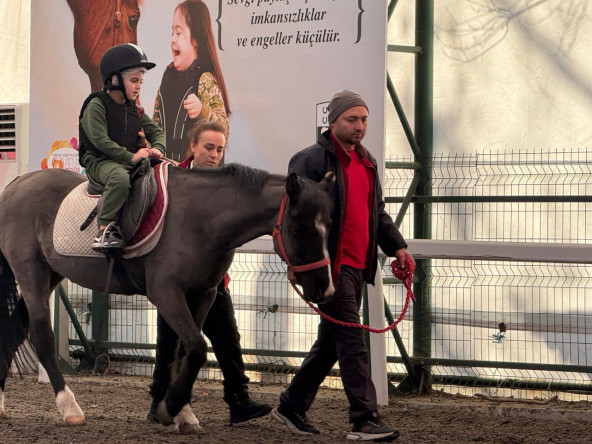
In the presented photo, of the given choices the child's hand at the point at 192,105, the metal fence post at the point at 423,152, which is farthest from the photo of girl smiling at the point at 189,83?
the metal fence post at the point at 423,152

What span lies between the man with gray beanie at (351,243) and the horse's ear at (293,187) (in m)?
0.28

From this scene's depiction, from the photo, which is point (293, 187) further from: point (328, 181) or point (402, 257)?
point (402, 257)

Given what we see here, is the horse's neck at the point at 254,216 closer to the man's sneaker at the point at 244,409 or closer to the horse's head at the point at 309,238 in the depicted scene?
the horse's head at the point at 309,238

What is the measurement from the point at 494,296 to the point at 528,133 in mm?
1294

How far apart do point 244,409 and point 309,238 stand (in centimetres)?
147

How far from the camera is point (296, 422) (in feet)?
19.4

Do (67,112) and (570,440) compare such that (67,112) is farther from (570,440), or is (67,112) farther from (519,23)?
(570,440)

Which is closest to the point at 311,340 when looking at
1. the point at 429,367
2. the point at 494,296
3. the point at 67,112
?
the point at 429,367

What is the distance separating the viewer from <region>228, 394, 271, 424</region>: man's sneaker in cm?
616

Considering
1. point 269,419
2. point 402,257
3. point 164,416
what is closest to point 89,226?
point 164,416

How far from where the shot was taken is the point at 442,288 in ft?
26.0

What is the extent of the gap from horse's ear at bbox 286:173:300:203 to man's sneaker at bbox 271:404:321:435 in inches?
55.6

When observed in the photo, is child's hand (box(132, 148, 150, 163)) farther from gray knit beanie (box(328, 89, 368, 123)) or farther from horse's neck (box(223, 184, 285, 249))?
gray knit beanie (box(328, 89, 368, 123))

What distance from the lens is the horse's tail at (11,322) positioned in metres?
6.62
